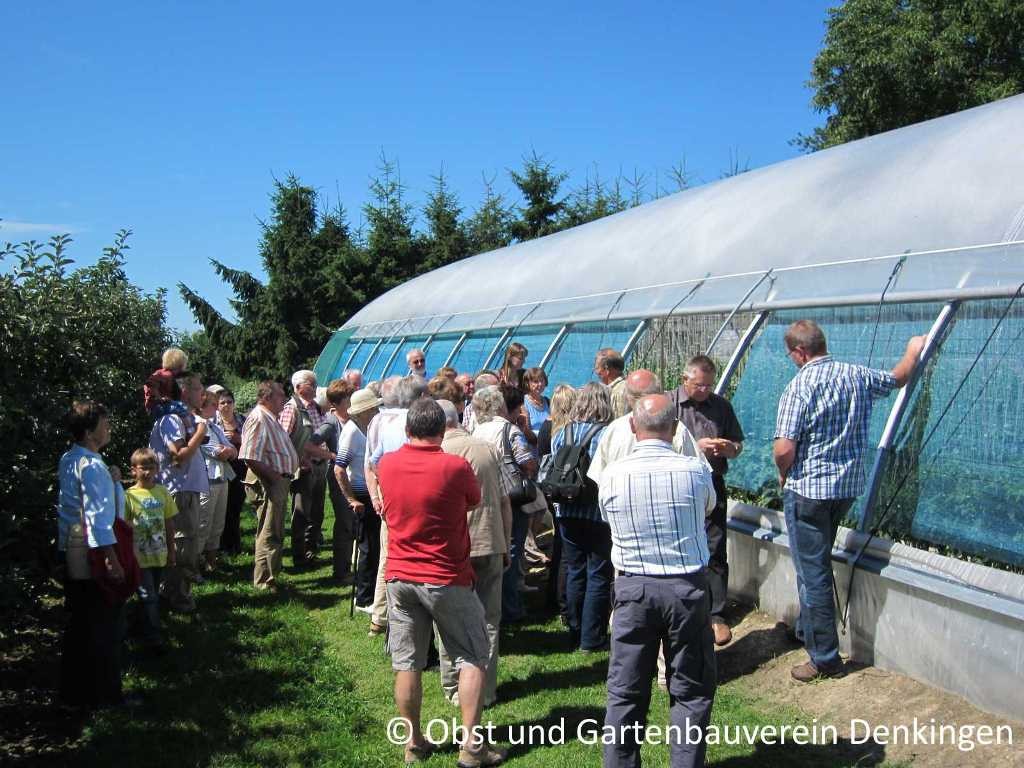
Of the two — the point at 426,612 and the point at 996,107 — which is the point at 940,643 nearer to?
the point at 426,612

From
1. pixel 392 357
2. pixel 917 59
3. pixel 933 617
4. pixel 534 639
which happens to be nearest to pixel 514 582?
pixel 534 639

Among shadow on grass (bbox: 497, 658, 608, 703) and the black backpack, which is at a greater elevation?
the black backpack

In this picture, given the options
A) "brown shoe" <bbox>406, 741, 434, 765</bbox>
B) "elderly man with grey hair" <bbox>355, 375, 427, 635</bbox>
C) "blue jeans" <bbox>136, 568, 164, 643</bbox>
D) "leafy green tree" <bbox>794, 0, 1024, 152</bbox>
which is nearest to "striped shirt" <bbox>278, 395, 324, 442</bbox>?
"blue jeans" <bbox>136, 568, 164, 643</bbox>

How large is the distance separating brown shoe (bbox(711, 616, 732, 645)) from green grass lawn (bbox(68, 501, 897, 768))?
0.46m

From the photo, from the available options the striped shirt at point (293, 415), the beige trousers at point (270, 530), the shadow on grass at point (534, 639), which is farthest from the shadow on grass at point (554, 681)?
the striped shirt at point (293, 415)

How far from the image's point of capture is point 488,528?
17.0 ft

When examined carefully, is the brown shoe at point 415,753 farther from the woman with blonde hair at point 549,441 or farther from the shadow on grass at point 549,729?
the woman with blonde hair at point 549,441

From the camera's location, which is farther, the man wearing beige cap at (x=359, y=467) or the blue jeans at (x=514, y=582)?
the man wearing beige cap at (x=359, y=467)

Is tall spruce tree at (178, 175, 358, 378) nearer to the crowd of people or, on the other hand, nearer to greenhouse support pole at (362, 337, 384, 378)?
greenhouse support pole at (362, 337, 384, 378)

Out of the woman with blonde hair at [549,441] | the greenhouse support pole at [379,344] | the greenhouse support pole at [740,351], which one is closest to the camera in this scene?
the woman with blonde hair at [549,441]

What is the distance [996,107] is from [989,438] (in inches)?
136

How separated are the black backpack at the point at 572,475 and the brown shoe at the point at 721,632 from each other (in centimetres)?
117

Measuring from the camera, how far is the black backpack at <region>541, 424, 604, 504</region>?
18.7 feet

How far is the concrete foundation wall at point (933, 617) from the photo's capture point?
4.29 m
